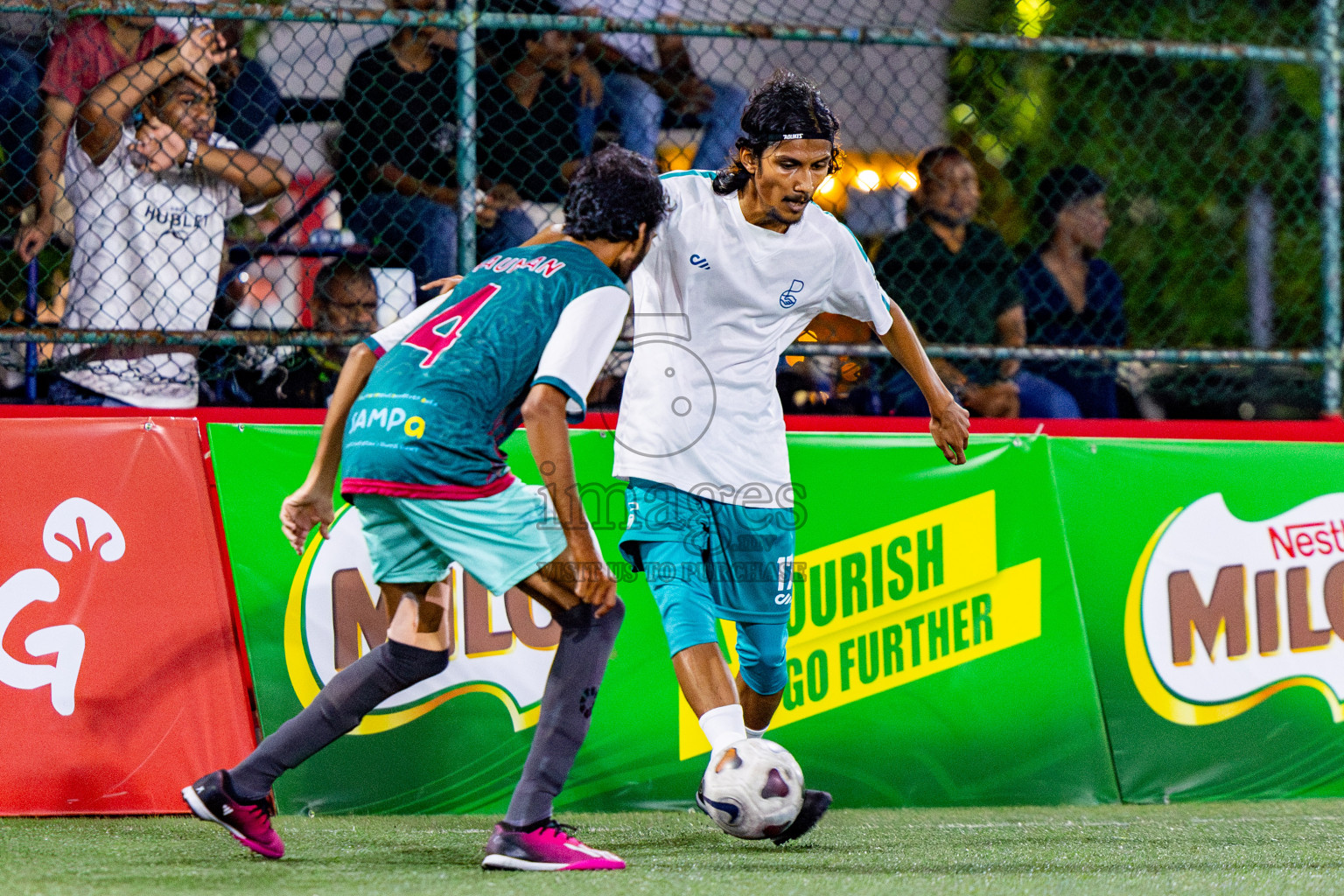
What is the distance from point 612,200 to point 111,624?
2.15m

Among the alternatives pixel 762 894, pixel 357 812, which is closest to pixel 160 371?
pixel 357 812

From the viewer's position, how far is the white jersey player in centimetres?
353

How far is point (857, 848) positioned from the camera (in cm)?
353

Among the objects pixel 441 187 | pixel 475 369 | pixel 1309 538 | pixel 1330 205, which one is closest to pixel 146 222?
pixel 441 187

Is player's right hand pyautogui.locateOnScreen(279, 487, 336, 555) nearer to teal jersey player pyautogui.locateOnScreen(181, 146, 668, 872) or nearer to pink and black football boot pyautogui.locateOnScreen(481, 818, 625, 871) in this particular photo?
teal jersey player pyautogui.locateOnScreen(181, 146, 668, 872)

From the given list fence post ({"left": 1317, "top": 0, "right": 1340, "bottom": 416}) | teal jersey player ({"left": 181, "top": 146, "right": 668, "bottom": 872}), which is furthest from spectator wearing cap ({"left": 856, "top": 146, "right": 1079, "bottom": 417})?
teal jersey player ({"left": 181, "top": 146, "right": 668, "bottom": 872})

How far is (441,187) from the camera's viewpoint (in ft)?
16.3

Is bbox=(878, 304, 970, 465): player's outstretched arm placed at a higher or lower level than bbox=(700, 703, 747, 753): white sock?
higher

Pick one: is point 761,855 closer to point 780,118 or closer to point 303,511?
point 303,511

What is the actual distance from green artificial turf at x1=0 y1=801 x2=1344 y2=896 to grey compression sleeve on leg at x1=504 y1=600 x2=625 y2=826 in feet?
0.84

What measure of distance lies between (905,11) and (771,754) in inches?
153

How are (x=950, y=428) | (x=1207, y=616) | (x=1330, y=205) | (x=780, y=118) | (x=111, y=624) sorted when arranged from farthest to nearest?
(x=1330, y=205) < (x=1207, y=616) < (x=111, y=624) < (x=950, y=428) < (x=780, y=118)

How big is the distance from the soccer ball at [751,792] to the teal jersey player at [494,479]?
0.29 m

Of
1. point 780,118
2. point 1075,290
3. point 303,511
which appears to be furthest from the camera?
point 1075,290
